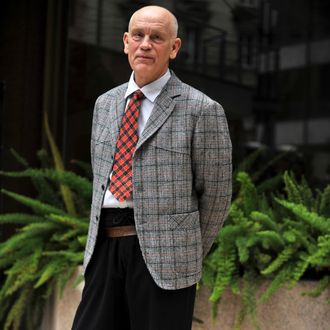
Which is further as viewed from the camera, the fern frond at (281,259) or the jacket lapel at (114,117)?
the fern frond at (281,259)

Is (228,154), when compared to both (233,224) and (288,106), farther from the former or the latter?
(288,106)

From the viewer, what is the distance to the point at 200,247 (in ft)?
7.88

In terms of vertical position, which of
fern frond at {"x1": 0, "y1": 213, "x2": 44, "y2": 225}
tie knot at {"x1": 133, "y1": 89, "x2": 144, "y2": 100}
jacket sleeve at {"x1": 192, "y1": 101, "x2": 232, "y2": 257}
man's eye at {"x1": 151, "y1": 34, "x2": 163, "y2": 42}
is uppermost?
man's eye at {"x1": 151, "y1": 34, "x2": 163, "y2": 42}

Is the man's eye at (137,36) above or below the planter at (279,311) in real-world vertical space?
above

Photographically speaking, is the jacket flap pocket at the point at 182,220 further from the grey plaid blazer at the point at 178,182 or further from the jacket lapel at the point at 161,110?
the jacket lapel at the point at 161,110

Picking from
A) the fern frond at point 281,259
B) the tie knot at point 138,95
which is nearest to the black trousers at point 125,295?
the tie knot at point 138,95

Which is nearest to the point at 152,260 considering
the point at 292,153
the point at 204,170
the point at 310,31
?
the point at 204,170

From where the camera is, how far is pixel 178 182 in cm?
234

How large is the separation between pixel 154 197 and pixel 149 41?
510 millimetres

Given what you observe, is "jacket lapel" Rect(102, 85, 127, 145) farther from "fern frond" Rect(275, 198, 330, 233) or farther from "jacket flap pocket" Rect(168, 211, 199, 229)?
"fern frond" Rect(275, 198, 330, 233)

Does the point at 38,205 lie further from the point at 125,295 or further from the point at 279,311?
the point at 125,295

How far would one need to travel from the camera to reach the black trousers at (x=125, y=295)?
2318 millimetres

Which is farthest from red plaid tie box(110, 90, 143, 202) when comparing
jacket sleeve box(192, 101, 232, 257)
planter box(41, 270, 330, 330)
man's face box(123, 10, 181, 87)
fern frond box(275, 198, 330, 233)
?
planter box(41, 270, 330, 330)

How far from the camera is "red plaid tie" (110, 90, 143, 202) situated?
2365mm
